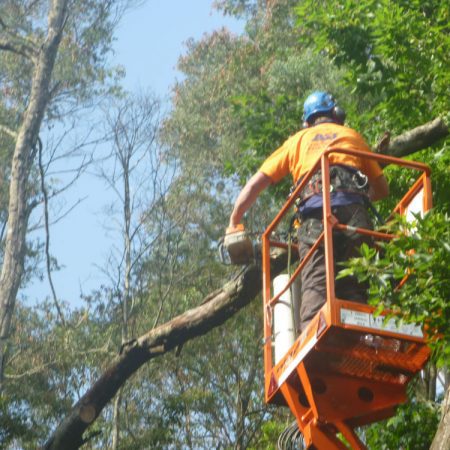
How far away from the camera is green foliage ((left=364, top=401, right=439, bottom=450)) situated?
27.8 ft

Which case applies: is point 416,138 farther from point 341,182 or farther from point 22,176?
point 22,176

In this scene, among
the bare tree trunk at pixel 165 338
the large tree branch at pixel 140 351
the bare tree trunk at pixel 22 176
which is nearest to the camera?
the bare tree trunk at pixel 165 338

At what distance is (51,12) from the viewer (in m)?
19.0

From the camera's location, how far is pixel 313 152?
7414 millimetres

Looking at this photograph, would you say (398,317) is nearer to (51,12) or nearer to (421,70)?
(421,70)

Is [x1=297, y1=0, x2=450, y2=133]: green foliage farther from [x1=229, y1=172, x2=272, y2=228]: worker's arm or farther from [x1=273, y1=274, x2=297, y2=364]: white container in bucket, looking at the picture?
[x1=273, y1=274, x2=297, y2=364]: white container in bucket

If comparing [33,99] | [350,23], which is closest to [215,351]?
[33,99]

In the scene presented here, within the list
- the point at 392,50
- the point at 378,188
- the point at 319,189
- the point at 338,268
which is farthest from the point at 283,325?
the point at 392,50

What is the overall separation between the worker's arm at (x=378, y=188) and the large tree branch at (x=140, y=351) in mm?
2299

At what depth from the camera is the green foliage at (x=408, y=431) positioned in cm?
848

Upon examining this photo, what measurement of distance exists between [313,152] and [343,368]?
157 cm

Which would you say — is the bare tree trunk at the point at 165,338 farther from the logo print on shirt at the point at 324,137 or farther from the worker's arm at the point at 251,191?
the logo print on shirt at the point at 324,137

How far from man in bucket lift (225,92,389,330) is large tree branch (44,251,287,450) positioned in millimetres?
2122

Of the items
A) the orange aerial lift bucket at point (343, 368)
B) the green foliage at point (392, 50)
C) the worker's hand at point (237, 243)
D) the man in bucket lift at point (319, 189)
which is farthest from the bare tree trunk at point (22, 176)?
the orange aerial lift bucket at point (343, 368)
